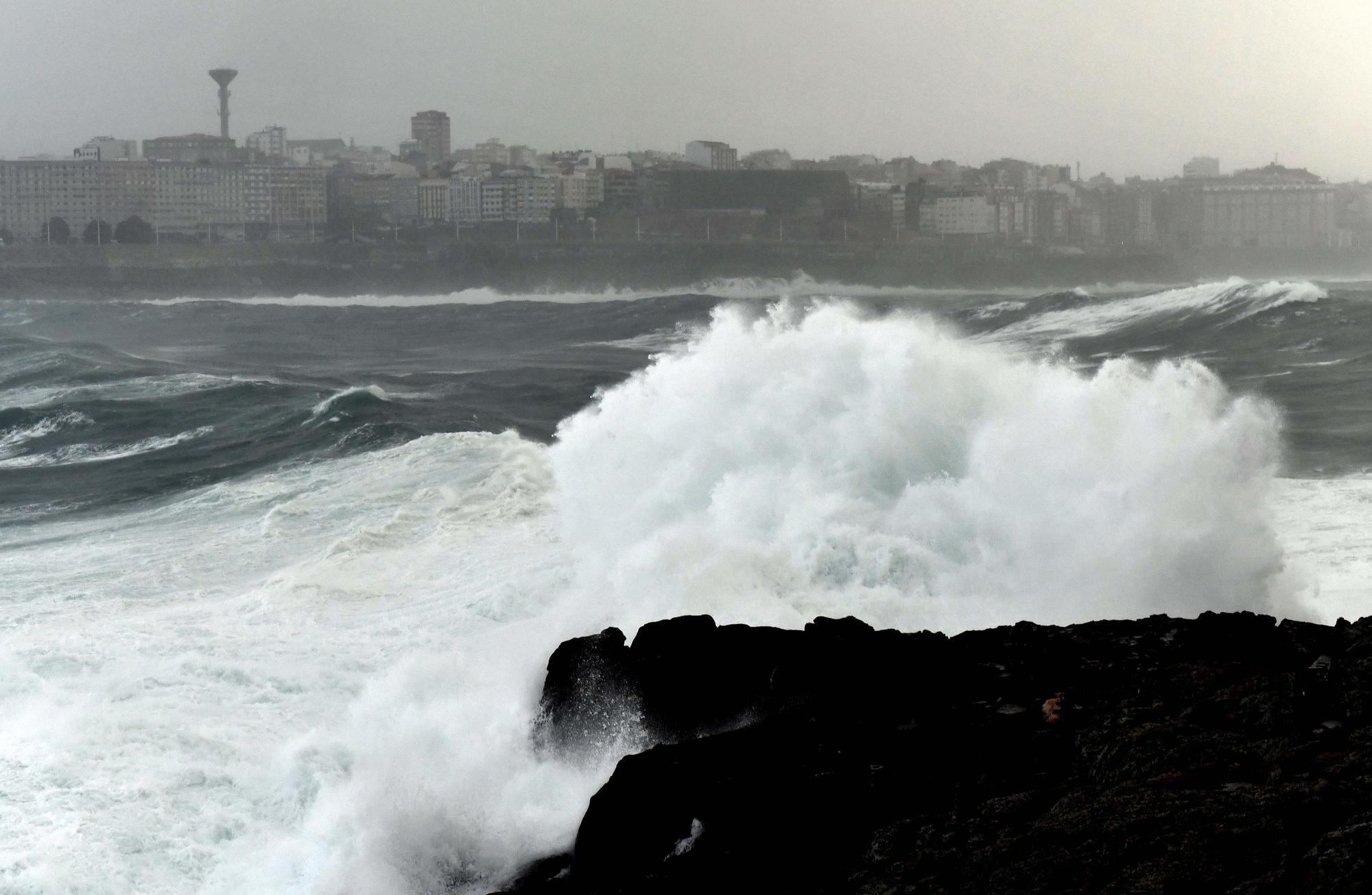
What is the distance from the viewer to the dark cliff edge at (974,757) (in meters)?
4.66

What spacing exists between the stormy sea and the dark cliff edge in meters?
0.51

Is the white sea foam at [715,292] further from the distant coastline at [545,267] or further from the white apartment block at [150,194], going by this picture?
the white apartment block at [150,194]

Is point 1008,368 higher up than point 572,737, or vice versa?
point 1008,368

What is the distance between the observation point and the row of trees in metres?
106

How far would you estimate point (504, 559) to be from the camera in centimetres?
1154

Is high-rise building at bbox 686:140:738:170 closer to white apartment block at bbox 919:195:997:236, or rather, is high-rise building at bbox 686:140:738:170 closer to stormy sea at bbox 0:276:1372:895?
white apartment block at bbox 919:195:997:236

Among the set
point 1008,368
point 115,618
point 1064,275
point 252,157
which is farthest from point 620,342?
point 252,157

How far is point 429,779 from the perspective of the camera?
730 cm

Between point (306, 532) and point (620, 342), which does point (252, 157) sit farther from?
point (306, 532)

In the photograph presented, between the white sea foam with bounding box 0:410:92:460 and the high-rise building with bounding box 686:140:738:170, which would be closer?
the white sea foam with bounding box 0:410:92:460

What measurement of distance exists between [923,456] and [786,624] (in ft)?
10.5

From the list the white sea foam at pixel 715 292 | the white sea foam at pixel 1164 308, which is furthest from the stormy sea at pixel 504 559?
the white sea foam at pixel 715 292

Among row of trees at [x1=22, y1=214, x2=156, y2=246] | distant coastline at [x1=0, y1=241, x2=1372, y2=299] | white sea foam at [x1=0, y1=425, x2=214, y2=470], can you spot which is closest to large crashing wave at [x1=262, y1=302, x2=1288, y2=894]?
white sea foam at [x1=0, y1=425, x2=214, y2=470]

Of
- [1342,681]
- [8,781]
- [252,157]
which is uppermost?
[252,157]
